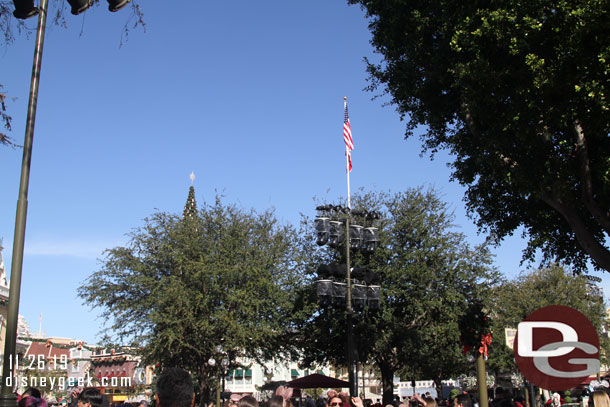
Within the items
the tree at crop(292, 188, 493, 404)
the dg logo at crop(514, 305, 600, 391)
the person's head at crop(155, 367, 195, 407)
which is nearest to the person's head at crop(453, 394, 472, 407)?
the dg logo at crop(514, 305, 600, 391)

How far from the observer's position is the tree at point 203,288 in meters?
27.3

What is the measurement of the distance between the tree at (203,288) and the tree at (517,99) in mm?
15340

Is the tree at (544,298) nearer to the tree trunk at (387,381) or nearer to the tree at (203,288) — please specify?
the tree trunk at (387,381)

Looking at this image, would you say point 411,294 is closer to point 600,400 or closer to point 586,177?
point 586,177

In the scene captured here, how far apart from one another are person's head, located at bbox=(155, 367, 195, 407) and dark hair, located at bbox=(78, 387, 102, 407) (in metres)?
3.11

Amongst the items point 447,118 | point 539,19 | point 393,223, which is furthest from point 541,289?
point 539,19

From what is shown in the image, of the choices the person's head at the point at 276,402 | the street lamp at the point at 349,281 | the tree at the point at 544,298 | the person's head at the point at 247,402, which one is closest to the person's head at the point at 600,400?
the person's head at the point at 276,402

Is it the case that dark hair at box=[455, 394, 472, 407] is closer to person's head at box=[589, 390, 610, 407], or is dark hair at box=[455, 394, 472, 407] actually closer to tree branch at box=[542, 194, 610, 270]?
person's head at box=[589, 390, 610, 407]

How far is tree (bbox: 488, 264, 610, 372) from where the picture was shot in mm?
43344

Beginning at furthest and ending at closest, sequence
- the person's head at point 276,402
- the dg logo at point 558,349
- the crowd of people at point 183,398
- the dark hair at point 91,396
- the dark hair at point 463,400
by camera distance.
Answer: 1. the dark hair at point 463,400
2. the dark hair at point 91,396
3. the person's head at point 276,402
4. the crowd of people at point 183,398
5. the dg logo at point 558,349

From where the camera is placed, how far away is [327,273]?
14750 mm

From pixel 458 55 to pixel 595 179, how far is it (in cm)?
422

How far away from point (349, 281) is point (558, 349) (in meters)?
11.8

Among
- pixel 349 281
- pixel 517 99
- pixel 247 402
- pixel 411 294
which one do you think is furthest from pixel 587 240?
pixel 411 294
